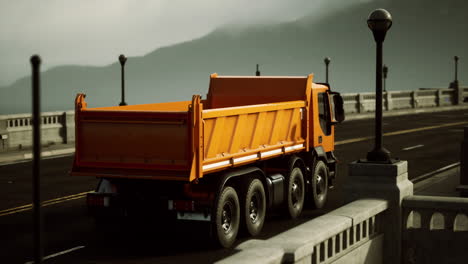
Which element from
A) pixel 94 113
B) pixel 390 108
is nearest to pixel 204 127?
pixel 94 113

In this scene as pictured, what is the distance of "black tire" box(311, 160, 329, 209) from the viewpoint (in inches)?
693

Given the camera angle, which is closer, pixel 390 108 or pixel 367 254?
pixel 367 254

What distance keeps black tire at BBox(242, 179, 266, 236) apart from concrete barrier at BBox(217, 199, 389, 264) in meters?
3.25

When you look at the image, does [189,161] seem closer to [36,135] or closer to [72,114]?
[36,135]

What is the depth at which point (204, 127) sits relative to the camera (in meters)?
13.0

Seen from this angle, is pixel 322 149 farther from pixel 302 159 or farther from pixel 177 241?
pixel 177 241

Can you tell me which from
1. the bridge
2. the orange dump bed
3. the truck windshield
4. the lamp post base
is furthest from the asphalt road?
the lamp post base

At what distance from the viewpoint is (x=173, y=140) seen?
13195 millimetres

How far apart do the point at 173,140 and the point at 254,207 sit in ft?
8.12

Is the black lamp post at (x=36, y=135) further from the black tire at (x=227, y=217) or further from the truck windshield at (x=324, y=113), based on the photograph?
the truck windshield at (x=324, y=113)

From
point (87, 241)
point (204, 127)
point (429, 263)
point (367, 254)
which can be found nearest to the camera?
point (367, 254)

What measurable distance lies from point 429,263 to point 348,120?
4160cm

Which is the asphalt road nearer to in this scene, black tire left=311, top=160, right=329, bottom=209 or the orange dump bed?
black tire left=311, top=160, right=329, bottom=209

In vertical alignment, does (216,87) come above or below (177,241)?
above
